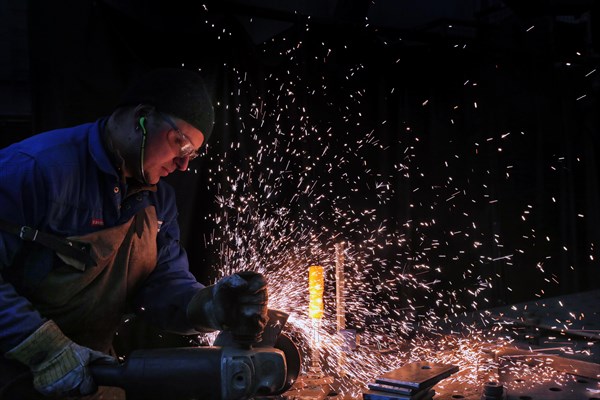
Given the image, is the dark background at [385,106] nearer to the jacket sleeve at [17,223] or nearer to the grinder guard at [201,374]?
the jacket sleeve at [17,223]

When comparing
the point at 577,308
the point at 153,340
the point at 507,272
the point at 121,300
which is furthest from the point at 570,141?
the point at 121,300

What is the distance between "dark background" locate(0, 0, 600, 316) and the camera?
10.8ft

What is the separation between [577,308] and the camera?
9.83ft

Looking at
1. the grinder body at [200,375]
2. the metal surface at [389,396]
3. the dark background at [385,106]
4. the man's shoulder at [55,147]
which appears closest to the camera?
the grinder body at [200,375]

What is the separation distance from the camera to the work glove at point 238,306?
1.69 m

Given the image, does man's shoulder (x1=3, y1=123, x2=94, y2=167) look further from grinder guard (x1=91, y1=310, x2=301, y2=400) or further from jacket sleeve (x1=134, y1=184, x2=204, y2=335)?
grinder guard (x1=91, y1=310, x2=301, y2=400)

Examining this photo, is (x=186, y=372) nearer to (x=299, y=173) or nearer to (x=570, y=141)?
(x=299, y=173)

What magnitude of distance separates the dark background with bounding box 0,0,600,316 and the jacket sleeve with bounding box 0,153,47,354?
1.41 metres

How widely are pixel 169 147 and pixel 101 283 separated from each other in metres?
0.58

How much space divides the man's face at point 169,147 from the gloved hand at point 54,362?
677mm

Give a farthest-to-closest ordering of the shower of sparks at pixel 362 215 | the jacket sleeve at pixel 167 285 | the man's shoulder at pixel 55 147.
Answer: the shower of sparks at pixel 362 215 < the jacket sleeve at pixel 167 285 < the man's shoulder at pixel 55 147

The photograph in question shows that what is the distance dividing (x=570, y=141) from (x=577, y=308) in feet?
10.9

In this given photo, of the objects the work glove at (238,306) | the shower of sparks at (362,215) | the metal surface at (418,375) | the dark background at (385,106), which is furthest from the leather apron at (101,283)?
the dark background at (385,106)

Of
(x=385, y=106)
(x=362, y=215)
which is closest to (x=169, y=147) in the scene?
(x=362, y=215)
